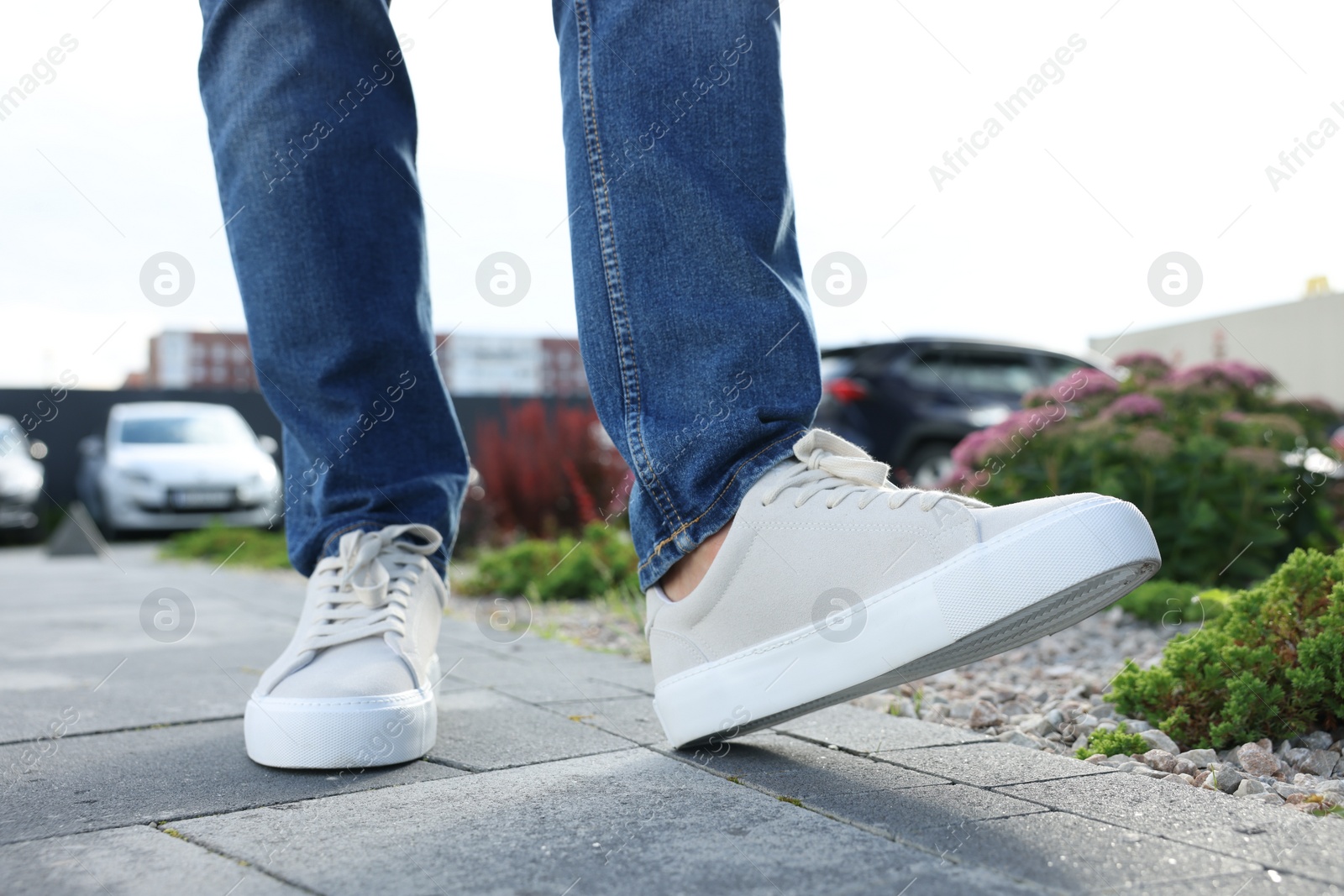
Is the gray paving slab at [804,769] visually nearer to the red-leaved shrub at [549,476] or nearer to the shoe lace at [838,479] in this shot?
the shoe lace at [838,479]

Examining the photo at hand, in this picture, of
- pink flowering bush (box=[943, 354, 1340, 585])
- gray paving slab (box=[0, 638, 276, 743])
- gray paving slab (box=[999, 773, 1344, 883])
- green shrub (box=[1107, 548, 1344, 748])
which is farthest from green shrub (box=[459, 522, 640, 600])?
gray paving slab (box=[999, 773, 1344, 883])

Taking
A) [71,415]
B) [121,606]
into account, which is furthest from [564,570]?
[71,415]

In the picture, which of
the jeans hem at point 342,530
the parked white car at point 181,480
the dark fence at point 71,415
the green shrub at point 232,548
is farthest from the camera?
the dark fence at point 71,415

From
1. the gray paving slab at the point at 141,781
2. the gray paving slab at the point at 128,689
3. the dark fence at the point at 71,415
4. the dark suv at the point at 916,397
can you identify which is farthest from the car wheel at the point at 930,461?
the dark fence at the point at 71,415

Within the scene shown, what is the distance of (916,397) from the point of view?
20.7 feet

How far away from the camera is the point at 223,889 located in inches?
31.4

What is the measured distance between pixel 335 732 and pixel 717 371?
0.63 metres

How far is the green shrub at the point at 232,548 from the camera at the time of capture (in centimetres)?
641

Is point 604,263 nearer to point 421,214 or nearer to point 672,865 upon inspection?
point 421,214

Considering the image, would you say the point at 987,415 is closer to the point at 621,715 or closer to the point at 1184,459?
the point at 1184,459

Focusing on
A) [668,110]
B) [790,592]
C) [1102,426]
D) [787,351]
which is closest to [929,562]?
[790,592]

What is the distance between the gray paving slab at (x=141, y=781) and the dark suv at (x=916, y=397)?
5011mm

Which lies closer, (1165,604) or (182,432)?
(1165,604)

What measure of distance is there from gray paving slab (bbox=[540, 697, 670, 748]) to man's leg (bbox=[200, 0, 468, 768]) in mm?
240
